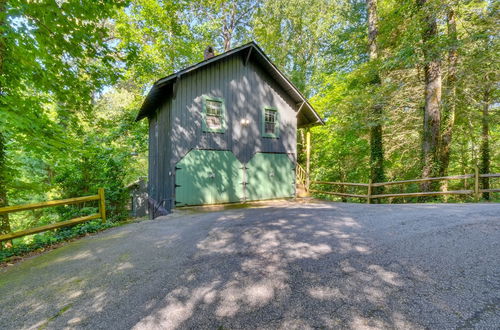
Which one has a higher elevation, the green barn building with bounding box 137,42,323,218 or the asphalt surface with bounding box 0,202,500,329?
the green barn building with bounding box 137,42,323,218

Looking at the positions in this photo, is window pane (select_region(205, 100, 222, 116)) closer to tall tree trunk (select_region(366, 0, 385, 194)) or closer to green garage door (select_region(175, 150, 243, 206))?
green garage door (select_region(175, 150, 243, 206))

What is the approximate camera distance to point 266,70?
10469 millimetres

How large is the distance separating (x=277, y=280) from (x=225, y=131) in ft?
23.6

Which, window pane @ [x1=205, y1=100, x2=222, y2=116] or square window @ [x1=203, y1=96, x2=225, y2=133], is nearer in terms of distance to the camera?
square window @ [x1=203, y1=96, x2=225, y2=133]

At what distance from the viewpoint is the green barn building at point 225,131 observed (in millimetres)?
8516

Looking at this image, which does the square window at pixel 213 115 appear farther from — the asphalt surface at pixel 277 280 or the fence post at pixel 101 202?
the asphalt surface at pixel 277 280

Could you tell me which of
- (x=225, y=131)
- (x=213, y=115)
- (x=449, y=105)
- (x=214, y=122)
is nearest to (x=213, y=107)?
(x=213, y=115)

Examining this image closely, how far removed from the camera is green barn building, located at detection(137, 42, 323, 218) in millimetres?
8516

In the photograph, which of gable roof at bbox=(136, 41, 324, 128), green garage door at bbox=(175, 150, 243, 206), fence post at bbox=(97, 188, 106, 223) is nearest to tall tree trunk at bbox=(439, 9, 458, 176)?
gable roof at bbox=(136, 41, 324, 128)

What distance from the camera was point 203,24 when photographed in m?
17.9

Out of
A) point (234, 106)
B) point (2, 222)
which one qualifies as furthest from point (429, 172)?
point (2, 222)

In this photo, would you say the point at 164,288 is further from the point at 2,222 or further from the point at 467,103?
the point at 467,103

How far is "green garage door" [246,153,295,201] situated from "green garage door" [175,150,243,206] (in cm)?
57

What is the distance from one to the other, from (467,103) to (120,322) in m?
13.7
